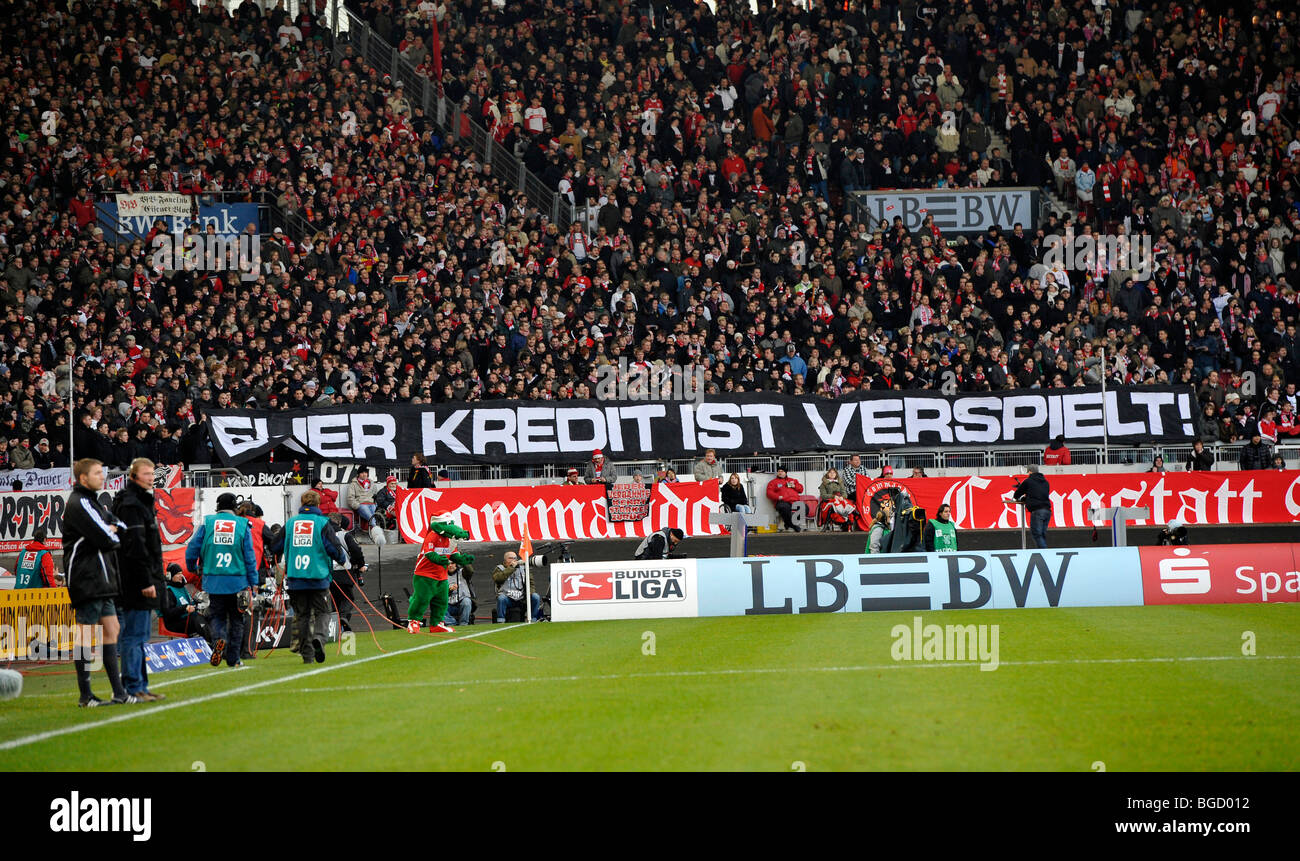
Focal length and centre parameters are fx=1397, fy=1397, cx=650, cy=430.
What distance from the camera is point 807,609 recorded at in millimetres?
17922

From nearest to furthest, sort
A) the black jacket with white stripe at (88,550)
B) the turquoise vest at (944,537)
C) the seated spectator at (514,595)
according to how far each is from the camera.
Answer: the black jacket with white stripe at (88,550), the seated spectator at (514,595), the turquoise vest at (944,537)

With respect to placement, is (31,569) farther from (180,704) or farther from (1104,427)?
(1104,427)

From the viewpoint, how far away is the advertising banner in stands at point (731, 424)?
29.5m

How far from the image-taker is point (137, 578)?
10922mm

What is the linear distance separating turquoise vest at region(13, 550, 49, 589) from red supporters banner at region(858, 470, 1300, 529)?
1565cm

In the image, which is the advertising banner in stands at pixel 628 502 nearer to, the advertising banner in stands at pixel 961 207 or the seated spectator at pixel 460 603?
the seated spectator at pixel 460 603

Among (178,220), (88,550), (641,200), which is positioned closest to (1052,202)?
(641,200)

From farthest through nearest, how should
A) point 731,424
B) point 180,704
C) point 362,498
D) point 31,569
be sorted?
point 731,424, point 362,498, point 31,569, point 180,704

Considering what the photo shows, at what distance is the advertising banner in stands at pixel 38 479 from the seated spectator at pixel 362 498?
5179 millimetres

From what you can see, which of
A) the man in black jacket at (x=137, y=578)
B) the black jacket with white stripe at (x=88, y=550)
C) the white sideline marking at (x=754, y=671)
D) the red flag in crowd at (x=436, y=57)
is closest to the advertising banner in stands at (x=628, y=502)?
the white sideline marking at (x=754, y=671)

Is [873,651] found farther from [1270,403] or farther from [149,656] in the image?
[1270,403]

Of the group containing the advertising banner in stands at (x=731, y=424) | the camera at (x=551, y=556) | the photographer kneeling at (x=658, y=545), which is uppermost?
the advertising banner in stands at (x=731, y=424)
